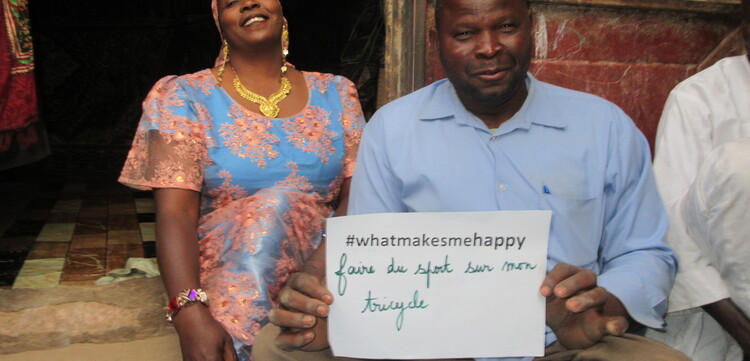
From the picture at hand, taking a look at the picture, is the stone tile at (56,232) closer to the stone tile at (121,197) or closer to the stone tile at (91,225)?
the stone tile at (91,225)

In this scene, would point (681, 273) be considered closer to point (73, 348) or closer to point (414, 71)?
point (414, 71)

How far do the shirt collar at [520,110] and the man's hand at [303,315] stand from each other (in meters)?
0.51

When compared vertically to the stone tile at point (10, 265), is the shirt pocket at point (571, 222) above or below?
above

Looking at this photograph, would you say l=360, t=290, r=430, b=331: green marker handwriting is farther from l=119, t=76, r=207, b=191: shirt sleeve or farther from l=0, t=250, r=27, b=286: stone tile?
l=0, t=250, r=27, b=286: stone tile

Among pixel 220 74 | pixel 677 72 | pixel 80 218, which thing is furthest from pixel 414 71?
pixel 80 218

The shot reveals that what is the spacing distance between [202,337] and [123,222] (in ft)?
9.13

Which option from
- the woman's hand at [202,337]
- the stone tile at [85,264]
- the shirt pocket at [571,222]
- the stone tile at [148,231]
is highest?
the shirt pocket at [571,222]

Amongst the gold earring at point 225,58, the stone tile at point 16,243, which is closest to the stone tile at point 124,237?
the stone tile at point 16,243

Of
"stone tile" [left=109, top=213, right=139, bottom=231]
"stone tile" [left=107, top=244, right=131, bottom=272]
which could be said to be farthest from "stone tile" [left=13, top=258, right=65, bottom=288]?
"stone tile" [left=109, top=213, right=139, bottom=231]

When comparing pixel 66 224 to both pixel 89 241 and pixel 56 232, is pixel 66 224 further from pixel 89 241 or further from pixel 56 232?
pixel 89 241

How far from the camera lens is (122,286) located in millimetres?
2811

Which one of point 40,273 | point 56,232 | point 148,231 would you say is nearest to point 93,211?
point 56,232

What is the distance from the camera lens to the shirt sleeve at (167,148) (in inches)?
82.4

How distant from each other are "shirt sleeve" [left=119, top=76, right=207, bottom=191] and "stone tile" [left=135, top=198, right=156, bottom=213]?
2.75 metres
